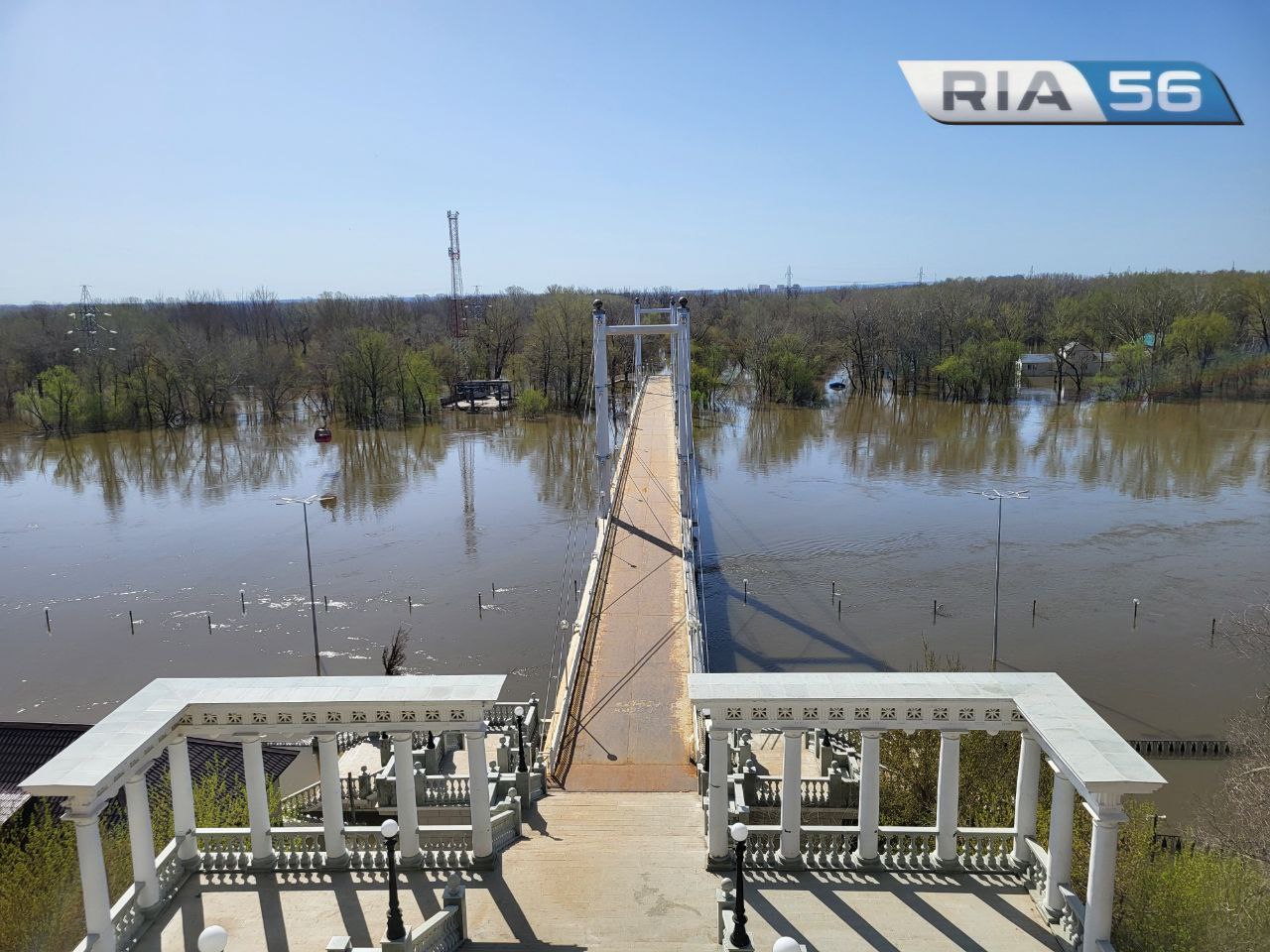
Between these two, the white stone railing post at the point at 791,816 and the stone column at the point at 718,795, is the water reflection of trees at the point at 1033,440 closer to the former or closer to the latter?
the white stone railing post at the point at 791,816

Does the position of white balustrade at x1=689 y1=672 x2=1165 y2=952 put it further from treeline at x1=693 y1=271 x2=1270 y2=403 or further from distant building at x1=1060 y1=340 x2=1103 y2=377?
distant building at x1=1060 y1=340 x2=1103 y2=377

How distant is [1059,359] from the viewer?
68.6 m

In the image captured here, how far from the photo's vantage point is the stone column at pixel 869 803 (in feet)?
29.1

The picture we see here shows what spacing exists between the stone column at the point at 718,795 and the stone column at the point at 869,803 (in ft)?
4.37

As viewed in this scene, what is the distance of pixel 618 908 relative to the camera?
8.40m

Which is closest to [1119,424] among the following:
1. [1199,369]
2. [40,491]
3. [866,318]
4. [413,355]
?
[1199,369]

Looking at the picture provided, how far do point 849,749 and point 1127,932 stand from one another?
19.7ft

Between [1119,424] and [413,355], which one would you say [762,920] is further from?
[413,355]

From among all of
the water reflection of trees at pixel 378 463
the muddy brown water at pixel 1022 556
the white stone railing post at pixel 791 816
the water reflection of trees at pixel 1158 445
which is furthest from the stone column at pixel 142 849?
the water reflection of trees at pixel 1158 445

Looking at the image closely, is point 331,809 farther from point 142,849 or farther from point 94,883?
point 94,883

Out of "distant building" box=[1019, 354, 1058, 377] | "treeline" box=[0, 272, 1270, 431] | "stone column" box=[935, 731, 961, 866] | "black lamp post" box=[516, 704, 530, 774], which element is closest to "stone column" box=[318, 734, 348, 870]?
"black lamp post" box=[516, 704, 530, 774]

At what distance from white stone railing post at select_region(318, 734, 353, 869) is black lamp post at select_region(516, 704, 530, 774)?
112 inches

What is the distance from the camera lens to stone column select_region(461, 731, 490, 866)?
8820mm

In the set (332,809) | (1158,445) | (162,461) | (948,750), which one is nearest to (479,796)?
(332,809)
